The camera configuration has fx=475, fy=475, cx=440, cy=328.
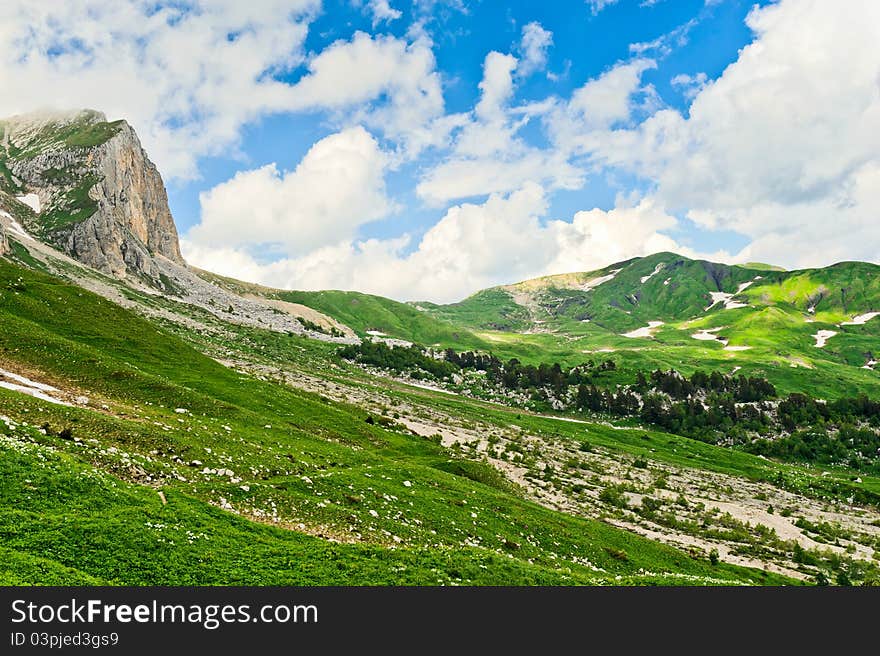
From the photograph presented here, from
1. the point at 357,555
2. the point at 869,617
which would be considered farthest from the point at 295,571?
the point at 869,617

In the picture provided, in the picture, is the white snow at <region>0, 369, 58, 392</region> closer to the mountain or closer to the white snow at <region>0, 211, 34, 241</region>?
the mountain

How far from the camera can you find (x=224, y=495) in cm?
2492

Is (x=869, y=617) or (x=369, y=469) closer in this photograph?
(x=869, y=617)

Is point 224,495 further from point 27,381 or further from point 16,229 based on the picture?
point 16,229

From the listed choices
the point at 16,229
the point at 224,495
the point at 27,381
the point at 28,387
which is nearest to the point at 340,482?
the point at 224,495

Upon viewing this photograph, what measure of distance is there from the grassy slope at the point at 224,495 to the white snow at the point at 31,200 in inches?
6888

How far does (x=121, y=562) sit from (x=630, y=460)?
294 feet

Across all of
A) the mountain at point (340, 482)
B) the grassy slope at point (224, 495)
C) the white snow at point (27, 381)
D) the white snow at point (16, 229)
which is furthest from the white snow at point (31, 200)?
the white snow at point (27, 381)

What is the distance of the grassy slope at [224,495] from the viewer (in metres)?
16.8

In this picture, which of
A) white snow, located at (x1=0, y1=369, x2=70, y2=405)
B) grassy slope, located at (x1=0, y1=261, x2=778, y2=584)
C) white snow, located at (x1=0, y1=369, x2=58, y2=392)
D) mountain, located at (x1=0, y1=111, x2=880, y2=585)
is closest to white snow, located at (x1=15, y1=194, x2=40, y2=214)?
mountain, located at (x1=0, y1=111, x2=880, y2=585)

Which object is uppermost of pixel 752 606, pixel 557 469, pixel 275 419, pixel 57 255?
pixel 57 255

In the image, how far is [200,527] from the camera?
19.6 m

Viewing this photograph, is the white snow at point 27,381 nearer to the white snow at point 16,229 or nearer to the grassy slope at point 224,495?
the grassy slope at point 224,495

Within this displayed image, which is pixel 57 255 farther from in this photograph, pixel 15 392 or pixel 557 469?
pixel 557 469
